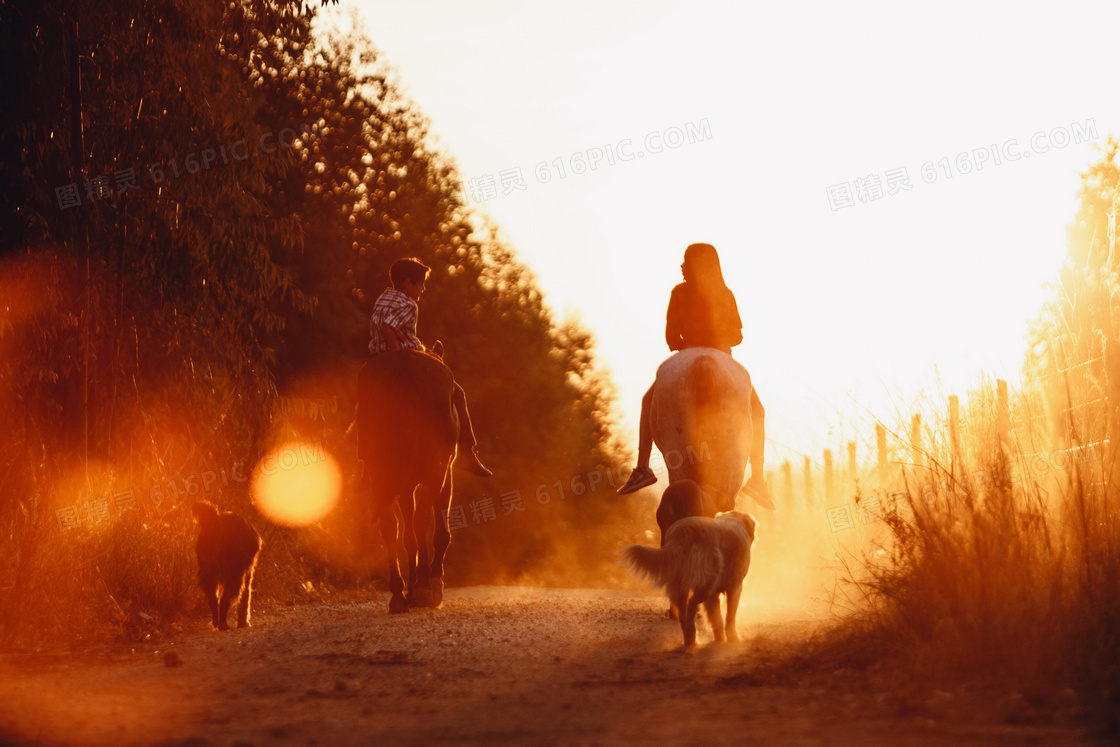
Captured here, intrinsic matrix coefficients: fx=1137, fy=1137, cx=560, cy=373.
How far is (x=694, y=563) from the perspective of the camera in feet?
22.0

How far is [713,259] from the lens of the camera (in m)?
9.43

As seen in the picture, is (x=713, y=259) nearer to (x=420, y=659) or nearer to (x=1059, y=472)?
(x=1059, y=472)

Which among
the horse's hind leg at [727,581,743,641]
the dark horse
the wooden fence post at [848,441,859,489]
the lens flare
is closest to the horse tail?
the wooden fence post at [848,441,859,489]

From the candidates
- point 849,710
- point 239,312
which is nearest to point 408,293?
point 239,312

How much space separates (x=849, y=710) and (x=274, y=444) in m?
11.2

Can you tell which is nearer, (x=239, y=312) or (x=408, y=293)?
(x=408, y=293)

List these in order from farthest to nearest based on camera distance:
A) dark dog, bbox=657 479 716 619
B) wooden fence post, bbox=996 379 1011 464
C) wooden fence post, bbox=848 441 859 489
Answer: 1. wooden fence post, bbox=848 441 859 489
2. dark dog, bbox=657 479 716 619
3. wooden fence post, bbox=996 379 1011 464

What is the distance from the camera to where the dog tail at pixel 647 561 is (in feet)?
22.3

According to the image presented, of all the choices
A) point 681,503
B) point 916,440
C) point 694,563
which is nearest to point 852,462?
point 916,440

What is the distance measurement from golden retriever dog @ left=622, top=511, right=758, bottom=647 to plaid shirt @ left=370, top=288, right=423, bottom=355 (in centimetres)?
340

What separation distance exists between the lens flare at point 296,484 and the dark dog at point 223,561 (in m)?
5.27

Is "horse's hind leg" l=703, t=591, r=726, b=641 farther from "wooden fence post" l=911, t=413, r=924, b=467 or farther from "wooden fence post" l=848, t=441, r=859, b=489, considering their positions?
"wooden fence post" l=848, t=441, r=859, b=489

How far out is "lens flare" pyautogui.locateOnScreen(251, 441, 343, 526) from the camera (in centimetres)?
1477

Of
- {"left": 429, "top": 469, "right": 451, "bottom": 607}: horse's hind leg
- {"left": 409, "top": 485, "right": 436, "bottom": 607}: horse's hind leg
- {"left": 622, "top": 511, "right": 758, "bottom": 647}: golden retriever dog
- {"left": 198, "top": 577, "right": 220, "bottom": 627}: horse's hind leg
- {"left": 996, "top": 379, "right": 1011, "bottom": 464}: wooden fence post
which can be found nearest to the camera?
{"left": 622, "top": 511, "right": 758, "bottom": 647}: golden retriever dog
